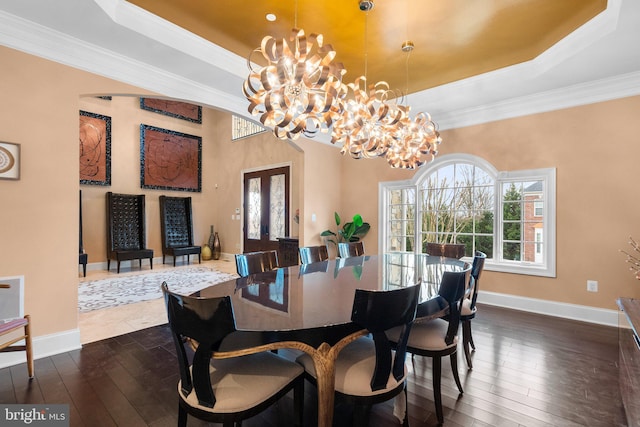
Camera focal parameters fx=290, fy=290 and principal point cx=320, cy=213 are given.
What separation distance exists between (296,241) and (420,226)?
226 cm

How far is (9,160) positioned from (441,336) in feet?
11.8

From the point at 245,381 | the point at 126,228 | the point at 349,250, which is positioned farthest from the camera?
the point at 126,228

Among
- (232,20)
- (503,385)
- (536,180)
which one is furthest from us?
(536,180)

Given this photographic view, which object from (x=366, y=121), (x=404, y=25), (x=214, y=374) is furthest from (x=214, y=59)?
(x=214, y=374)

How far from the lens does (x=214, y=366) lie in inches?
58.0

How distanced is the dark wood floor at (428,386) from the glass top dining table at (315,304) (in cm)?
65

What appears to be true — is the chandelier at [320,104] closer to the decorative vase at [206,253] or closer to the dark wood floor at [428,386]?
the dark wood floor at [428,386]

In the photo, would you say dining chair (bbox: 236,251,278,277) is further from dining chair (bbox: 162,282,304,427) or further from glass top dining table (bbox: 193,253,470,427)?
dining chair (bbox: 162,282,304,427)

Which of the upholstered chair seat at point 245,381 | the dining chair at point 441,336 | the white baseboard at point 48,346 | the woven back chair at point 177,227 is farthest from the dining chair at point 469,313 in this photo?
the woven back chair at point 177,227

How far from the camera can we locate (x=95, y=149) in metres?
6.22

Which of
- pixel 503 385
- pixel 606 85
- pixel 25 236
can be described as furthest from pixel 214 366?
pixel 606 85

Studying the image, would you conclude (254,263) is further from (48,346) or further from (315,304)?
(48,346)

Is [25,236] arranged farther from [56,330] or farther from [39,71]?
[39,71]

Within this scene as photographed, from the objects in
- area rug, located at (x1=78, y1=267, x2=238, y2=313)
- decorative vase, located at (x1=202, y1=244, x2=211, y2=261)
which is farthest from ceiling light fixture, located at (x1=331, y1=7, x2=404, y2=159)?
decorative vase, located at (x1=202, y1=244, x2=211, y2=261)
